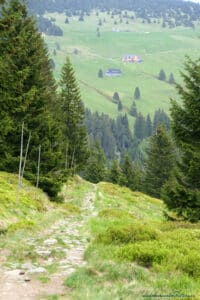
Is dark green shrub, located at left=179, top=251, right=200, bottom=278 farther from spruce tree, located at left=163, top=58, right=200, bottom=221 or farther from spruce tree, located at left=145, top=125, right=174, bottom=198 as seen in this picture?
spruce tree, located at left=145, top=125, right=174, bottom=198

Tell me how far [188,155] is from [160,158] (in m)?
52.1

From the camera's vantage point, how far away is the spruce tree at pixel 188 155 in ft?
72.7

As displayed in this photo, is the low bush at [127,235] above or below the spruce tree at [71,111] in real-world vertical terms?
below

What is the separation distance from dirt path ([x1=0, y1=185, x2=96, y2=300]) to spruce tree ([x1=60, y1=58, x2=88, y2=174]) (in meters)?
39.7

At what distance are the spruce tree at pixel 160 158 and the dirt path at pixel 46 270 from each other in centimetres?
6126

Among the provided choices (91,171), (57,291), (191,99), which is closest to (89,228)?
(57,291)

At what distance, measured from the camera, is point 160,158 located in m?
74.9

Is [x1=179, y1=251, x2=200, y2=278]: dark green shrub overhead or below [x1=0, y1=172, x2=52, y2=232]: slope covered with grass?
overhead

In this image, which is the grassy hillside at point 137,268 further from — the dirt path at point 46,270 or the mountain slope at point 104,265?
the dirt path at point 46,270

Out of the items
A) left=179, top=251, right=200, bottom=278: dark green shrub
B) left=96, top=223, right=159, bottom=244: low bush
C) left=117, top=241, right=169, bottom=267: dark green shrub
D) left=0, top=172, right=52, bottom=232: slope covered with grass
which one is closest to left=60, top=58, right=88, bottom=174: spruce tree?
left=0, top=172, right=52, bottom=232: slope covered with grass

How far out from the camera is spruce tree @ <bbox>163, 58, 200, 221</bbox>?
22.2 m

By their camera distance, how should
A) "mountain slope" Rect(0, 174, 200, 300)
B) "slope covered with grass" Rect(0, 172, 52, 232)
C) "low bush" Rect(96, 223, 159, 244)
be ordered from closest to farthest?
"mountain slope" Rect(0, 174, 200, 300), "low bush" Rect(96, 223, 159, 244), "slope covered with grass" Rect(0, 172, 52, 232)

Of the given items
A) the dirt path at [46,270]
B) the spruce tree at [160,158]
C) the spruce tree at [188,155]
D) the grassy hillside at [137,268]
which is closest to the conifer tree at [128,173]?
the spruce tree at [160,158]

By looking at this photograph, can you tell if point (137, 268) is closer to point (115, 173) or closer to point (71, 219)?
point (71, 219)
